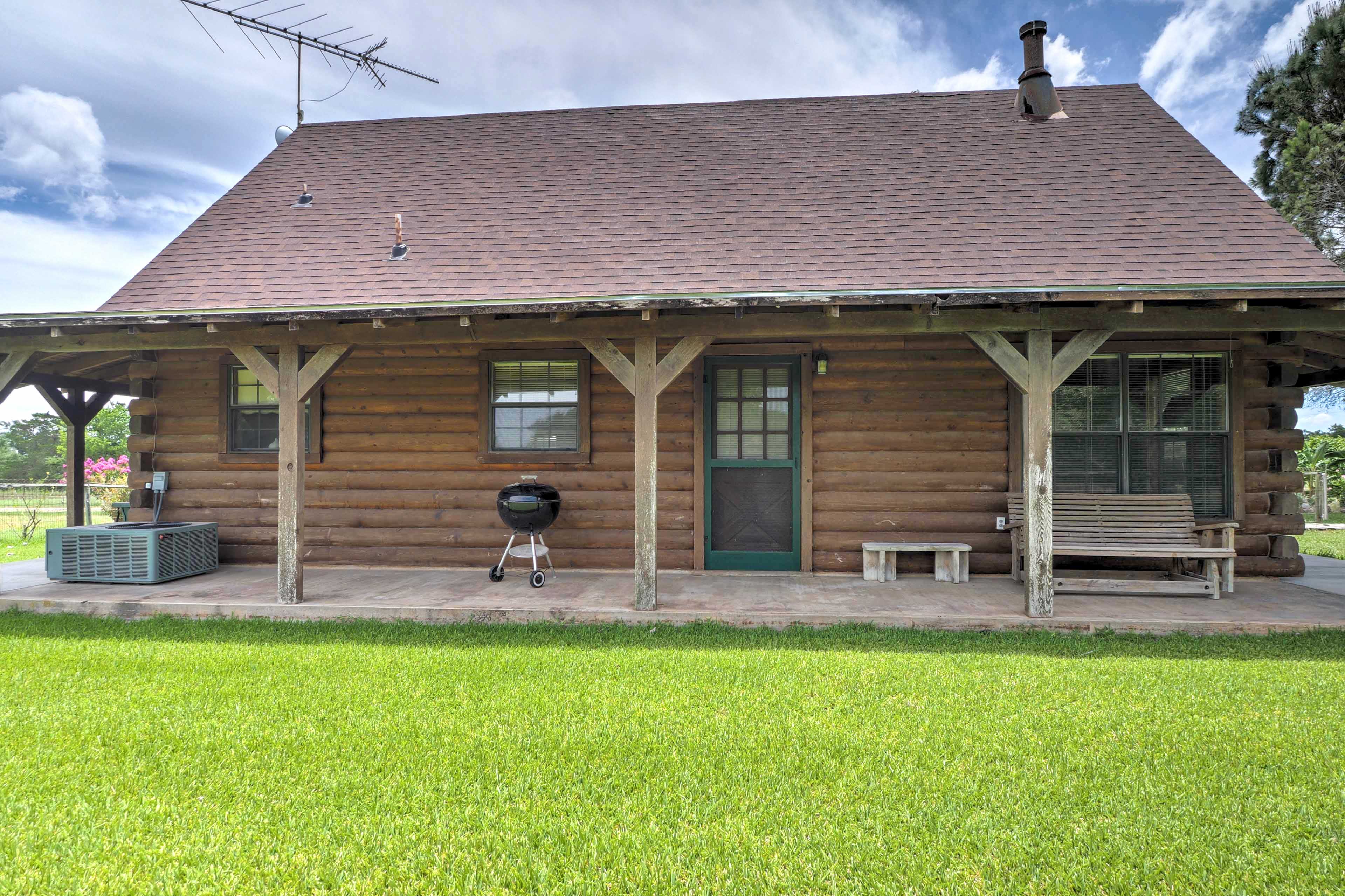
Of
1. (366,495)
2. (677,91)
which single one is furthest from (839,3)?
(366,495)

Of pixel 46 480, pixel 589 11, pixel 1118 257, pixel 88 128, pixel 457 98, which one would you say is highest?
pixel 88 128

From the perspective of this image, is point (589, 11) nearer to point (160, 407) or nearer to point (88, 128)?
point (160, 407)

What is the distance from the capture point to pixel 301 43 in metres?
9.23

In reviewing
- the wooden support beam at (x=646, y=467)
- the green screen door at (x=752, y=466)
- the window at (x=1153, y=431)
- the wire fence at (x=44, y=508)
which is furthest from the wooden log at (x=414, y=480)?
the window at (x=1153, y=431)

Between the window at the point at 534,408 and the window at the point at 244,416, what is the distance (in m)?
2.33

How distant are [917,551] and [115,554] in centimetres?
704

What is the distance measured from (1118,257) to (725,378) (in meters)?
3.56

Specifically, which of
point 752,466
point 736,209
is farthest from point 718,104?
point 752,466

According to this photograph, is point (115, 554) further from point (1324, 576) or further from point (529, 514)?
point (1324, 576)

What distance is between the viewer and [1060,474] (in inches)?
248

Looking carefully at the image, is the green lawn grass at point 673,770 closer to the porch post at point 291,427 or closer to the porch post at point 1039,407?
the porch post at point 1039,407

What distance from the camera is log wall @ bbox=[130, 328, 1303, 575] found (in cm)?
640

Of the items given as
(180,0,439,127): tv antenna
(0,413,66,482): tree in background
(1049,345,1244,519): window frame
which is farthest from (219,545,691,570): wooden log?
(0,413,66,482): tree in background

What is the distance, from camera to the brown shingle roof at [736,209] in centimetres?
611
